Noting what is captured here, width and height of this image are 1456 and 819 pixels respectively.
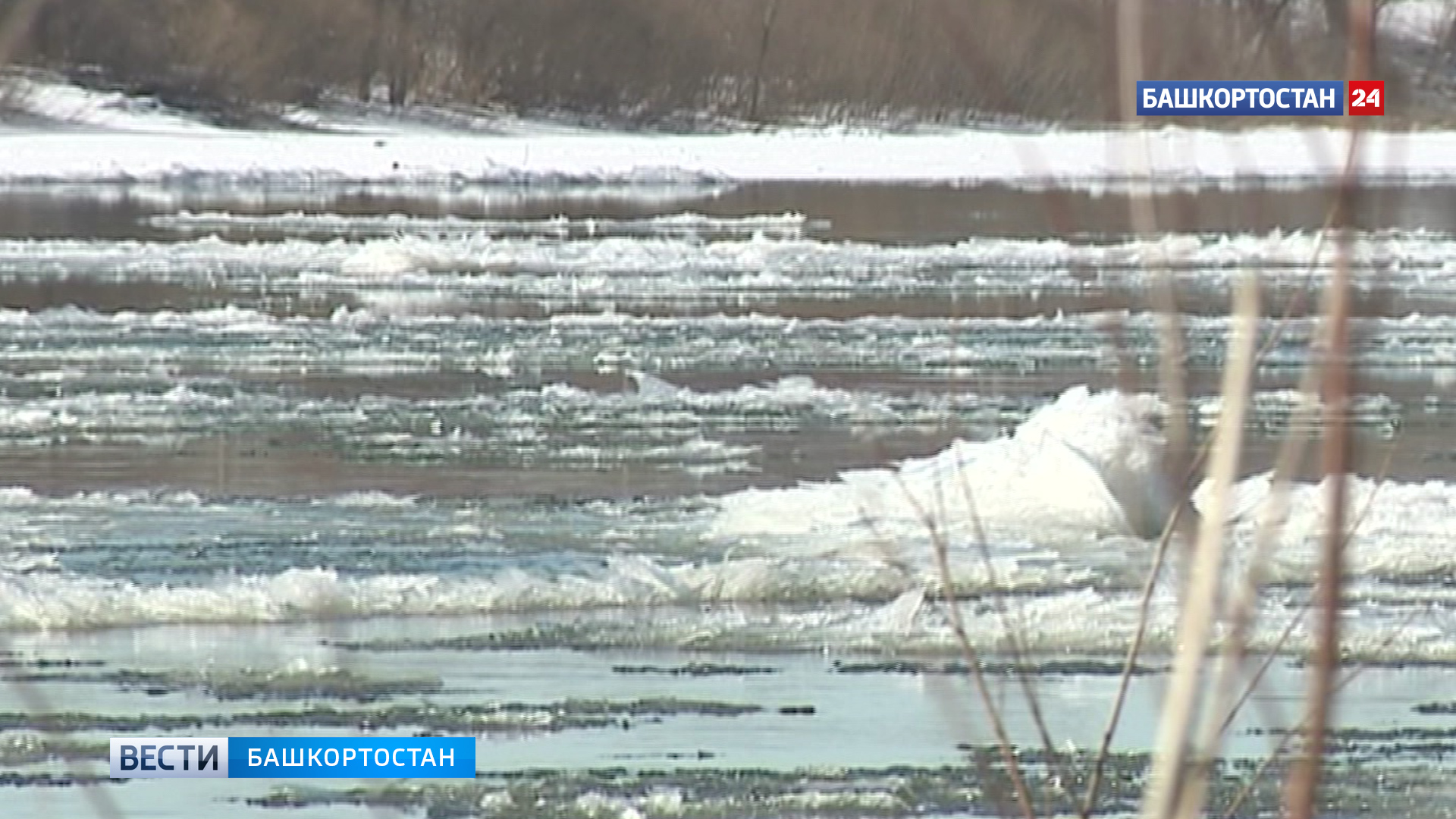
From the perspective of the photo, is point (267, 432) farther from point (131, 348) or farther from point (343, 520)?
point (131, 348)

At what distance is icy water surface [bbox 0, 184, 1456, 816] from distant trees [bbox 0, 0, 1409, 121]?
30.5m

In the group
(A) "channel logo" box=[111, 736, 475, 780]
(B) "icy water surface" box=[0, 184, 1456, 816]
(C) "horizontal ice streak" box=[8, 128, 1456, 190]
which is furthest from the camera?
(C) "horizontal ice streak" box=[8, 128, 1456, 190]

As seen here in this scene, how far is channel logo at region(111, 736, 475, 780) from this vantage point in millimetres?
7051

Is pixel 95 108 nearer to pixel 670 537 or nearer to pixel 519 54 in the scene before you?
pixel 519 54

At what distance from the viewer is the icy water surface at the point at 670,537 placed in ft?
24.5

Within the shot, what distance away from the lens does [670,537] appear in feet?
36.9

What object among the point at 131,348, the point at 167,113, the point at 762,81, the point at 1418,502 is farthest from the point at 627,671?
the point at 762,81

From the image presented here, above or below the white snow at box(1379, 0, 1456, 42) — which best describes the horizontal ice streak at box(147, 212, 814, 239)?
below

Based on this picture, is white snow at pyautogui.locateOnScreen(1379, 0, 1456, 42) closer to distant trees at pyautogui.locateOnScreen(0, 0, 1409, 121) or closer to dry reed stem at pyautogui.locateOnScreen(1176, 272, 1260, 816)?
dry reed stem at pyautogui.locateOnScreen(1176, 272, 1260, 816)

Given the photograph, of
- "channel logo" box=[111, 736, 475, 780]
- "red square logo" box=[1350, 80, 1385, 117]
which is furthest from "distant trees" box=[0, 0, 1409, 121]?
"red square logo" box=[1350, 80, 1385, 117]

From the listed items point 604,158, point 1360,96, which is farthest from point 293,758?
point 604,158

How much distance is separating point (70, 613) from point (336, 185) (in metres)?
32.4

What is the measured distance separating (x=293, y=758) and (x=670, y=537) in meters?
3.84

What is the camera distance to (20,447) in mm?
14148
